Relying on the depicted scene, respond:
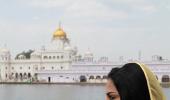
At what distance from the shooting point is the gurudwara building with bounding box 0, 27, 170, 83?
50.9 metres

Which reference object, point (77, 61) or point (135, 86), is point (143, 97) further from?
point (77, 61)

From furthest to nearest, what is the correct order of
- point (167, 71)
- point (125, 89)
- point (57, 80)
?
1. point (57, 80)
2. point (167, 71)
3. point (125, 89)

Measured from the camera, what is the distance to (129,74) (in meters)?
1.02

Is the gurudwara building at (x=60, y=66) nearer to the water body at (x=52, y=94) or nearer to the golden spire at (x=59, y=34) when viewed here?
the golden spire at (x=59, y=34)

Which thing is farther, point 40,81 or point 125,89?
point 40,81

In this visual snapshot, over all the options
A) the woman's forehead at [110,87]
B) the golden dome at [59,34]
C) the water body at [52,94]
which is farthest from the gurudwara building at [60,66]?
the woman's forehead at [110,87]

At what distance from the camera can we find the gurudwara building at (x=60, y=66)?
5094 centimetres

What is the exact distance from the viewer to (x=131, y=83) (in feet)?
3.31

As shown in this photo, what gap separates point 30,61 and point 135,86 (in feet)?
189

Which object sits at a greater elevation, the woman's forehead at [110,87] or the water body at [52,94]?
the woman's forehead at [110,87]

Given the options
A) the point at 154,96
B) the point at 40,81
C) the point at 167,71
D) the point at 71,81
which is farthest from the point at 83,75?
the point at 154,96

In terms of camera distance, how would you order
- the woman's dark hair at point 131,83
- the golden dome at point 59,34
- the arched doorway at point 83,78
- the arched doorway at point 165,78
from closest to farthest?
the woman's dark hair at point 131,83 → the arched doorway at point 165,78 → the arched doorway at point 83,78 → the golden dome at point 59,34

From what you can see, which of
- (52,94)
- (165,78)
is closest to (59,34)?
(165,78)

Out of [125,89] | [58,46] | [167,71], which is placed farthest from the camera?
[58,46]
